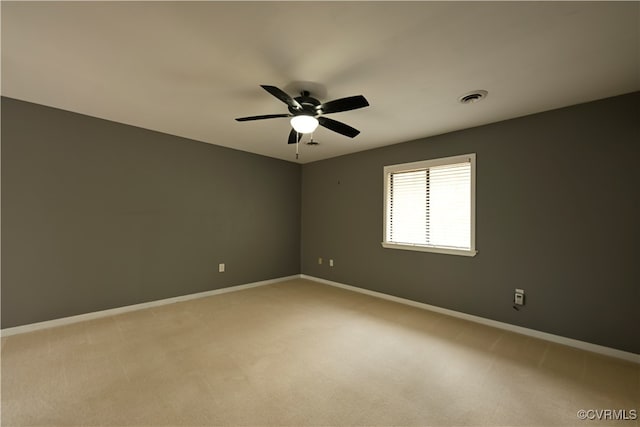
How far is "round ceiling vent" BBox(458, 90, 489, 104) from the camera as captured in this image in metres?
2.40

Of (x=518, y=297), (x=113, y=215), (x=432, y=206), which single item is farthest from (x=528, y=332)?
(x=113, y=215)

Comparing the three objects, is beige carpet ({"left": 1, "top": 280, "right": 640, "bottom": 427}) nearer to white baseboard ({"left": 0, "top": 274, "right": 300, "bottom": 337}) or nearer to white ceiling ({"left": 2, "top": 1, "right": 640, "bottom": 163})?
white baseboard ({"left": 0, "top": 274, "right": 300, "bottom": 337})

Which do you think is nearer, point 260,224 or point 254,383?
point 254,383

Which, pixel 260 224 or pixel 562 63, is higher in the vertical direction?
pixel 562 63

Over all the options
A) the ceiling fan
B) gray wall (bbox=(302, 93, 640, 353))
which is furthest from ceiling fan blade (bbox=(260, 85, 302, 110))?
gray wall (bbox=(302, 93, 640, 353))

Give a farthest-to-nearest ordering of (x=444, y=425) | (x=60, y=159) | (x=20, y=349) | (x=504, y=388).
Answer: (x=60, y=159), (x=20, y=349), (x=504, y=388), (x=444, y=425)

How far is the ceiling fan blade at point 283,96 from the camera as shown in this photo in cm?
188

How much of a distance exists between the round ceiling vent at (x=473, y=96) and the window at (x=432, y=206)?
90 centimetres

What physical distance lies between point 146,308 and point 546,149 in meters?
5.09

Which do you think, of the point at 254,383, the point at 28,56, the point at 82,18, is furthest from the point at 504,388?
the point at 28,56

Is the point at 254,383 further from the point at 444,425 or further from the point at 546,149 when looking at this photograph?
the point at 546,149

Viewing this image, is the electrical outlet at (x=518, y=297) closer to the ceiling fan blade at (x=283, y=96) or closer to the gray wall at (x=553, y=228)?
the gray wall at (x=553, y=228)

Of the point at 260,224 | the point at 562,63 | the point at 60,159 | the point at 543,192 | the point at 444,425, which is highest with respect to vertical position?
the point at 562,63

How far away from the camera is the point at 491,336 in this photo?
2805 mm
